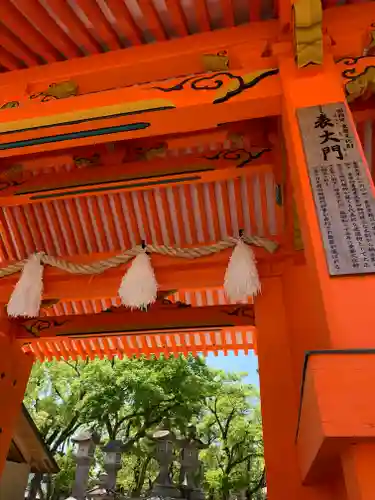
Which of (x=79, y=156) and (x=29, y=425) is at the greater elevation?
(x=79, y=156)

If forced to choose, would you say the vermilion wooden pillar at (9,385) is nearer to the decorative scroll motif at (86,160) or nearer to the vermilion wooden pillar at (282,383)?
the decorative scroll motif at (86,160)

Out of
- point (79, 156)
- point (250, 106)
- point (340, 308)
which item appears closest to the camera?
point (340, 308)

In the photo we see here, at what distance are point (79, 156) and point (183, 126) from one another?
74.8 inches

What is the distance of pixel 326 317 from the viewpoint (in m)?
1.68

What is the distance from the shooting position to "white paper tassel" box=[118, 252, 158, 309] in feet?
12.9

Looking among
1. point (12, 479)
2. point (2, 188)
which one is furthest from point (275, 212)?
point (12, 479)

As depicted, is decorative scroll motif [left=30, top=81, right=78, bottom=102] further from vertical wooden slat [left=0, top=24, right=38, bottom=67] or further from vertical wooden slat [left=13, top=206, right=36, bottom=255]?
vertical wooden slat [left=13, top=206, right=36, bottom=255]

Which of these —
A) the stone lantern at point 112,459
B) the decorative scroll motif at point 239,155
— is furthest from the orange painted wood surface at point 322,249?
the stone lantern at point 112,459

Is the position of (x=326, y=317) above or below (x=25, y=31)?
below

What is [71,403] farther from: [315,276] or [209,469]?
[315,276]

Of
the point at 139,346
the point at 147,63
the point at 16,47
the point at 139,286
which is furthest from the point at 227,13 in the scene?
the point at 139,346

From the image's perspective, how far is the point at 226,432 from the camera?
14023 millimetres

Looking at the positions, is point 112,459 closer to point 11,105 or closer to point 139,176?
point 139,176

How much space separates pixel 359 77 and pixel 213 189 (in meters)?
2.06
